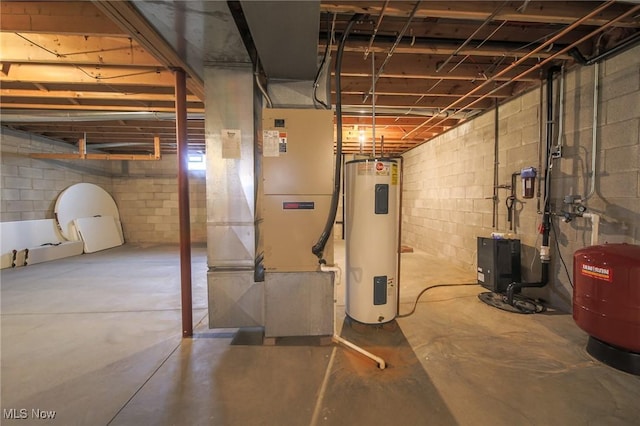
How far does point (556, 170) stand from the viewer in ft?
9.16

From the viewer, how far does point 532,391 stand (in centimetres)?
160

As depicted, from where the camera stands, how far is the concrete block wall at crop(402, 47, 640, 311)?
2203 millimetres

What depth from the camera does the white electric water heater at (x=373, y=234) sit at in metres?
2.25

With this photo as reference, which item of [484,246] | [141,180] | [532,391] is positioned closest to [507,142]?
[484,246]

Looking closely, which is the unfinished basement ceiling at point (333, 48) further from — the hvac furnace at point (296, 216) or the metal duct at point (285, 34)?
the hvac furnace at point (296, 216)

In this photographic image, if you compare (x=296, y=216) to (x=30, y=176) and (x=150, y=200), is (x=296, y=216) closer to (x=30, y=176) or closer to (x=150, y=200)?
(x=30, y=176)

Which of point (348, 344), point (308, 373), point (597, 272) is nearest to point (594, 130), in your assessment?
point (597, 272)

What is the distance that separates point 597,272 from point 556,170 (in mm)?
1419

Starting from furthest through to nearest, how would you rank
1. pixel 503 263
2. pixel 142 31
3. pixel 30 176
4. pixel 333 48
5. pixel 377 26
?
1. pixel 30 176
2. pixel 503 263
3. pixel 333 48
4. pixel 377 26
5. pixel 142 31

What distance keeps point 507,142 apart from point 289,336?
350cm

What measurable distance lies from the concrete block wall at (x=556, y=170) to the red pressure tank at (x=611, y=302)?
2.37 feet

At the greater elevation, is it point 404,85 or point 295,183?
point 404,85

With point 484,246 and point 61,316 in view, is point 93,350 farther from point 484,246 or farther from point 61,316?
point 484,246

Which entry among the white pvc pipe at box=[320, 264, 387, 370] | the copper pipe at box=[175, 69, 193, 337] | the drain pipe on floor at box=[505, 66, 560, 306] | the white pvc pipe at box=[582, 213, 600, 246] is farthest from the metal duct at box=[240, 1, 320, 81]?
the white pvc pipe at box=[582, 213, 600, 246]
